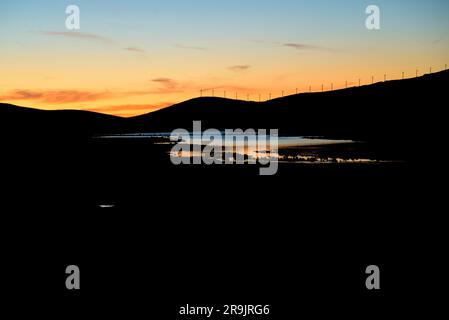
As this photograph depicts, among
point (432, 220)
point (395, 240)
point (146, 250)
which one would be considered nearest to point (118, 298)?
point (146, 250)

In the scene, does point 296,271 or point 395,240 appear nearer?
point 296,271

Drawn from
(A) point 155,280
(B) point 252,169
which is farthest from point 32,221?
(B) point 252,169

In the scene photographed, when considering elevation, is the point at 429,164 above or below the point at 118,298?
above

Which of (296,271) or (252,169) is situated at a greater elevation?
(252,169)

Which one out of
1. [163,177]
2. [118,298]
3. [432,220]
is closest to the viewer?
[118,298]

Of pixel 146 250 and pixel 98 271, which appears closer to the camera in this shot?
pixel 98 271

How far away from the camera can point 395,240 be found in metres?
14.2

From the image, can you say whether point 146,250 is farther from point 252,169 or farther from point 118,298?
point 252,169

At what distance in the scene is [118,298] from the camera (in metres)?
10.3

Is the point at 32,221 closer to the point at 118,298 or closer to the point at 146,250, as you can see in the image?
the point at 146,250
